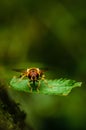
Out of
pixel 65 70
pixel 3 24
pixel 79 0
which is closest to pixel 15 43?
pixel 3 24

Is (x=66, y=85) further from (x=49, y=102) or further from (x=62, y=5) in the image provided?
(x=62, y=5)

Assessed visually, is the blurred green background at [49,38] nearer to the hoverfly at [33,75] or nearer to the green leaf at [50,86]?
the hoverfly at [33,75]

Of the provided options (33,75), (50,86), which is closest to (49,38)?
(33,75)

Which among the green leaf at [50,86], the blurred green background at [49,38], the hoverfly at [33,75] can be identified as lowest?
the green leaf at [50,86]

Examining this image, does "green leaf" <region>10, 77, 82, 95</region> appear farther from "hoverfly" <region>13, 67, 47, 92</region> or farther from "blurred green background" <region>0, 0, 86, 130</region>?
→ "blurred green background" <region>0, 0, 86, 130</region>

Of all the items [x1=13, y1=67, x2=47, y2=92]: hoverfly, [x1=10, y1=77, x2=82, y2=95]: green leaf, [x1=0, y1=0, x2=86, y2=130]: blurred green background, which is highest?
[x1=0, y1=0, x2=86, y2=130]: blurred green background

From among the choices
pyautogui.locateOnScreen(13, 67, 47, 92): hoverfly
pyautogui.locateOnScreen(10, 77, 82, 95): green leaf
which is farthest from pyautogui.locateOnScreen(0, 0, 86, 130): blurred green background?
pyautogui.locateOnScreen(10, 77, 82, 95): green leaf

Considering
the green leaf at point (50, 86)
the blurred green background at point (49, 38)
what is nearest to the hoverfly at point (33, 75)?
the green leaf at point (50, 86)
